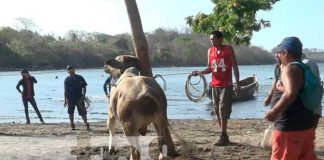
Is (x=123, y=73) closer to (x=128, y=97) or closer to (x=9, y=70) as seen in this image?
(x=128, y=97)

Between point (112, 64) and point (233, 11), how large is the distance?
7057mm

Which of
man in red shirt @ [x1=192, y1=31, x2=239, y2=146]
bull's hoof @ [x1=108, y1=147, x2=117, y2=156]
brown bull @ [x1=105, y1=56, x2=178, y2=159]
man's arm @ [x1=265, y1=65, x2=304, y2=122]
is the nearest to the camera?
man's arm @ [x1=265, y1=65, x2=304, y2=122]

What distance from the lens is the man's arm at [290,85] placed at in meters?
5.57

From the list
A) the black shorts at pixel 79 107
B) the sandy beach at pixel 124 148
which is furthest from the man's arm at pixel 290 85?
the black shorts at pixel 79 107

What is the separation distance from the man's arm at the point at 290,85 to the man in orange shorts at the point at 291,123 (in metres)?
0.01

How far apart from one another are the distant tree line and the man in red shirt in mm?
92813

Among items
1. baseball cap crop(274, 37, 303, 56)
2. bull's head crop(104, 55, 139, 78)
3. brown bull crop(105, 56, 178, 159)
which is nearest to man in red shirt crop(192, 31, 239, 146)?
bull's head crop(104, 55, 139, 78)

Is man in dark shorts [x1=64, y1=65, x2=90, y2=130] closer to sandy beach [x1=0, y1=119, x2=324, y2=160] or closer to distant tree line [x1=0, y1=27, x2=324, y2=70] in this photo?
sandy beach [x1=0, y1=119, x2=324, y2=160]

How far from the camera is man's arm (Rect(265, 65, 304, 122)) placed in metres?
5.57

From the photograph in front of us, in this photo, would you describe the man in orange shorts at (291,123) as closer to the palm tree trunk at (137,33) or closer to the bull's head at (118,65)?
the bull's head at (118,65)

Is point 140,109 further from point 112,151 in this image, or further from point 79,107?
point 79,107

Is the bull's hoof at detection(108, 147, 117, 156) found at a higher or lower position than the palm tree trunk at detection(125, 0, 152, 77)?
lower

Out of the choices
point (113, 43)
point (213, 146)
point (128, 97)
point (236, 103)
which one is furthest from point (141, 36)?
point (113, 43)

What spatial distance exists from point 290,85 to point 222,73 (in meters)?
4.51
